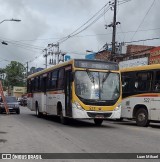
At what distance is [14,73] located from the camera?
120 meters

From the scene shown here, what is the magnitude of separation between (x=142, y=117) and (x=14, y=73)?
102 metres

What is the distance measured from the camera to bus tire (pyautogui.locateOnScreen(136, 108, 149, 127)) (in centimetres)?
2052

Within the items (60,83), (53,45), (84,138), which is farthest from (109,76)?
(53,45)

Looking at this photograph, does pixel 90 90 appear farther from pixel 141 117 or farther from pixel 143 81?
pixel 141 117

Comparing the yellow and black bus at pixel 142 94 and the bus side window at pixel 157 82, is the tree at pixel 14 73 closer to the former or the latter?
the yellow and black bus at pixel 142 94

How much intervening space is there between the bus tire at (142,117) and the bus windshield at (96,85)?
2.21 meters

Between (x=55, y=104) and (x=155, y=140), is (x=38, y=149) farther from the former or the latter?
(x=55, y=104)

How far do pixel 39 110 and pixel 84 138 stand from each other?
13.7m

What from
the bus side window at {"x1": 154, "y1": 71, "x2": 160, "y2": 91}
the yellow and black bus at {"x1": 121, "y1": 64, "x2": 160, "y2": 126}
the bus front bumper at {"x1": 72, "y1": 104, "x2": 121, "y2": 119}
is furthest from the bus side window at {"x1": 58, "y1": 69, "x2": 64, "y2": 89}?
the bus side window at {"x1": 154, "y1": 71, "x2": 160, "y2": 91}

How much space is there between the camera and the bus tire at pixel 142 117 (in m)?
20.5

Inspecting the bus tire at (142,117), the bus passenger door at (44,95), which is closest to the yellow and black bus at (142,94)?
the bus tire at (142,117)

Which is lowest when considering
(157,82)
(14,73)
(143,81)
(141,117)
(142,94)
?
(141,117)

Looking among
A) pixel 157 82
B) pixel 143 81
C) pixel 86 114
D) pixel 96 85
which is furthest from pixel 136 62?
pixel 86 114

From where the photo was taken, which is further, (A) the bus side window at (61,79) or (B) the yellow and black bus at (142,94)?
(A) the bus side window at (61,79)
